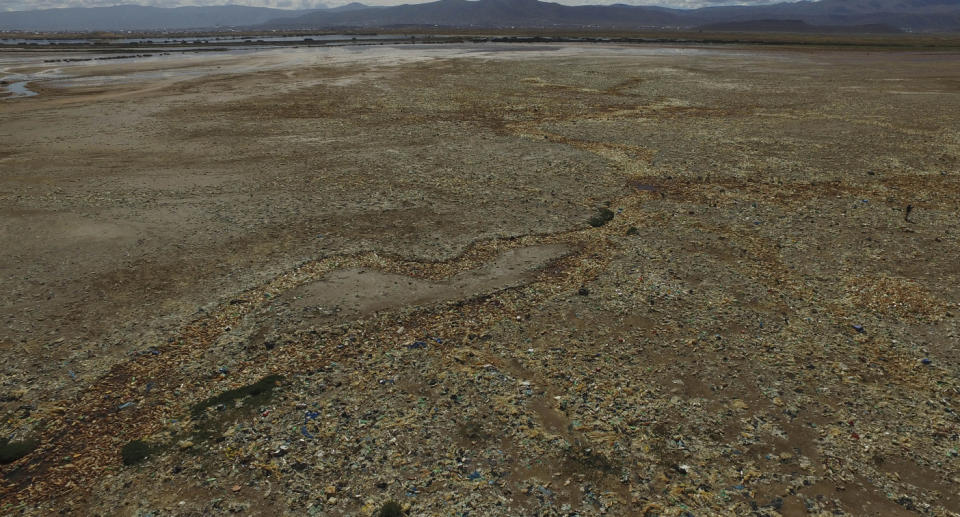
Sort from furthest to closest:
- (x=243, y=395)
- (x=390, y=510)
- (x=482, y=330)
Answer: (x=482, y=330)
(x=243, y=395)
(x=390, y=510)

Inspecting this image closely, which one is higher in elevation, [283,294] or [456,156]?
[456,156]

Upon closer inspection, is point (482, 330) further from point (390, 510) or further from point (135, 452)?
point (135, 452)

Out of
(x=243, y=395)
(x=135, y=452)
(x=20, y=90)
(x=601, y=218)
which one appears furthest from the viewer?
(x=20, y=90)

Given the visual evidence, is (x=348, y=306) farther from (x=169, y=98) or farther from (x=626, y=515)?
(x=169, y=98)

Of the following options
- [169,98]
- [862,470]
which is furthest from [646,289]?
[169,98]

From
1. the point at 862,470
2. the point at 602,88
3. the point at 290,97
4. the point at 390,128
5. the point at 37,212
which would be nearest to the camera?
the point at 862,470

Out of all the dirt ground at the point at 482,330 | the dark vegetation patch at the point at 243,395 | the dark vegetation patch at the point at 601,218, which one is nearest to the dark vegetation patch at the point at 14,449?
the dirt ground at the point at 482,330

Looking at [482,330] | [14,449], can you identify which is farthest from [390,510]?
[14,449]
